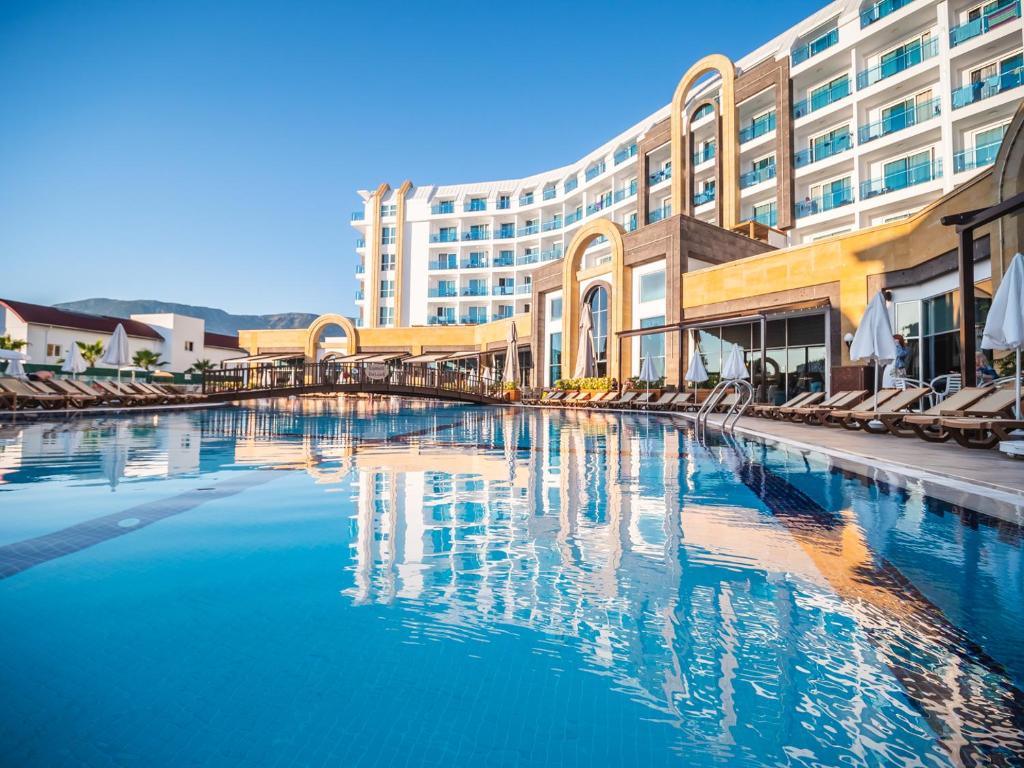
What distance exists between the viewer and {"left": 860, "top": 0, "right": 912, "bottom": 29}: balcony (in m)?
22.8

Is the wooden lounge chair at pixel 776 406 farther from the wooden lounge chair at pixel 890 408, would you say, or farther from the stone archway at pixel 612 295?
the stone archway at pixel 612 295

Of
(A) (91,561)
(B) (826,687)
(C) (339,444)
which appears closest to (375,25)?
(C) (339,444)

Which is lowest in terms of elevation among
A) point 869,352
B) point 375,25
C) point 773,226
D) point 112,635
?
point 112,635

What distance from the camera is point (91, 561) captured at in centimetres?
272

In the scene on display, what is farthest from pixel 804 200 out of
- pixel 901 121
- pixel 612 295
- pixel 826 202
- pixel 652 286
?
pixel 612 295

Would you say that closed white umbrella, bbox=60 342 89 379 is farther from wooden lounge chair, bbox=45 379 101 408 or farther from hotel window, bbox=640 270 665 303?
hotel window, bbox=640 270 665 303

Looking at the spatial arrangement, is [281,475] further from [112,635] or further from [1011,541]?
[1011,541]

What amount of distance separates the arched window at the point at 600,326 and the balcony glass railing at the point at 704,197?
9.30 m

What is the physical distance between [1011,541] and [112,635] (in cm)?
430

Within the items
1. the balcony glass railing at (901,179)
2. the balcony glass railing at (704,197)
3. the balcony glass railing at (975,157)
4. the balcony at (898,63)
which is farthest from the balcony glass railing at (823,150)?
the balcony glass railing at (975,157)

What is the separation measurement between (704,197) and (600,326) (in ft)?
35.0

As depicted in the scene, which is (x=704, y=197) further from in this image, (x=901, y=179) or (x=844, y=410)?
(x=844, y=410)

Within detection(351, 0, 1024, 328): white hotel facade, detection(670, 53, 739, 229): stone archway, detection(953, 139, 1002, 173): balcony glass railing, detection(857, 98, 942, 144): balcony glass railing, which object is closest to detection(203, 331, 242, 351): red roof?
detection(351, 0, 1024, 328): white hotel facade

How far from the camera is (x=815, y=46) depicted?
1021 inches
